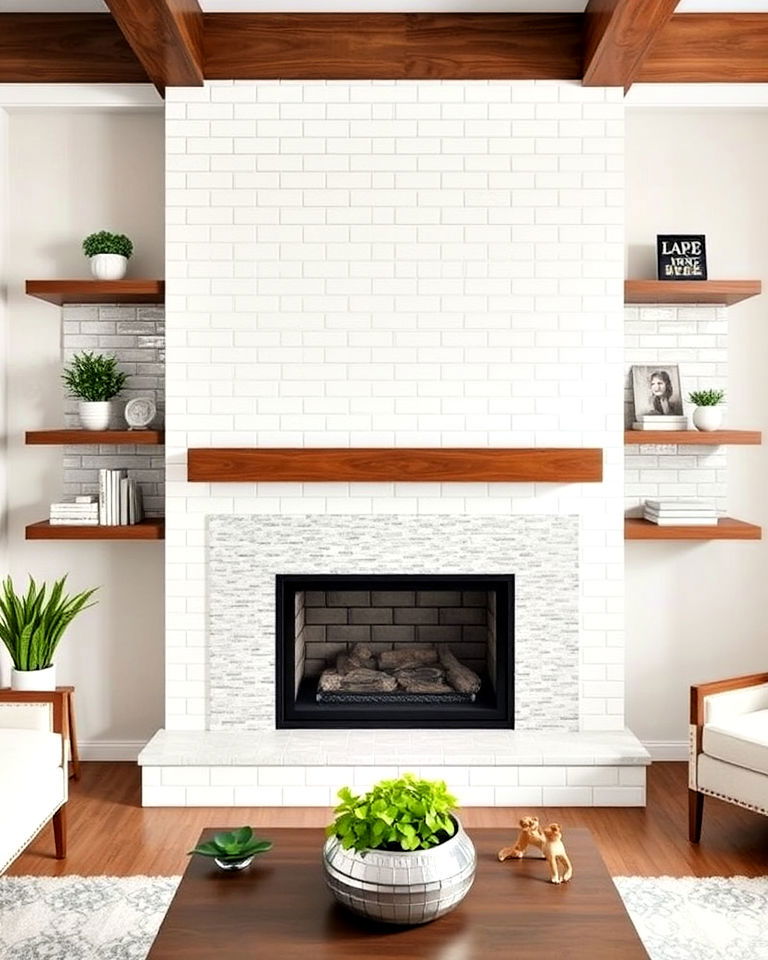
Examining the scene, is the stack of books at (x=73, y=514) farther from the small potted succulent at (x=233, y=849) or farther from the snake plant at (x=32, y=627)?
the small potted succulent at (x=233, y=849)

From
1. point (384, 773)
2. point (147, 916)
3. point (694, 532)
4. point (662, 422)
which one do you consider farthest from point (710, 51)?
point (147, 916)

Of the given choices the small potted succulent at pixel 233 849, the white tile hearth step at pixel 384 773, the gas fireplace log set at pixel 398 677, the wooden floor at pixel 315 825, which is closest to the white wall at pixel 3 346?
the wooden floor at pixel 315 825

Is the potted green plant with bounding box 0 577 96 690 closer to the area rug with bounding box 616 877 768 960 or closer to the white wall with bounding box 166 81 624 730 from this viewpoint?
the white wall with bounding box 166 81 624 730

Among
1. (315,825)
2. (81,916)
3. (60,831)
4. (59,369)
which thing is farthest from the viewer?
(59,369)

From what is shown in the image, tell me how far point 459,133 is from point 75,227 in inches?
67.1

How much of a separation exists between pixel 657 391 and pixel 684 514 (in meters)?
0.56

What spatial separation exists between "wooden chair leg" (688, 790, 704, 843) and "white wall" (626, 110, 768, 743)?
3.13 ft

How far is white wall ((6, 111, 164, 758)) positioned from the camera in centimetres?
449

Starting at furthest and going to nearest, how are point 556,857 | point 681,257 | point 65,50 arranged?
point 681,257, point 65,50, point 556,857

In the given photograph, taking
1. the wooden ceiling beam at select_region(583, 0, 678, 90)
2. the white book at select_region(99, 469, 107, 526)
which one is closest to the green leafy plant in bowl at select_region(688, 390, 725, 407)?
the wooden ceiling beam at select_region(583, 0, 678, 90)

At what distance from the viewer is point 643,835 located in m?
3.72

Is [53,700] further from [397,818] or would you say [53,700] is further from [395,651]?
[397,818]

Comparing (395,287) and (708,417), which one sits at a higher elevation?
(395,287)

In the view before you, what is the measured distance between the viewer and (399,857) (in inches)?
87.2
